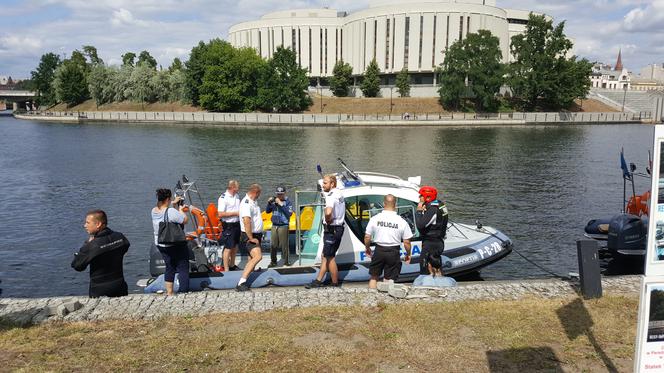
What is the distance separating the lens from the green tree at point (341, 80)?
111 meters

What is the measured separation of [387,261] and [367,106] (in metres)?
92.5

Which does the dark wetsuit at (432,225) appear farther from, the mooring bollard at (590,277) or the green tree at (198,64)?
the green tree at (198,64)

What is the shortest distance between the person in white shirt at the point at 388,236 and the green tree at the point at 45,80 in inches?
5339

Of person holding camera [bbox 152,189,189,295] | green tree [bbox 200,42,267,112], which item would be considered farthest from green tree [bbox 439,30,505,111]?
person holding camera [bbox 152,189,189,295]

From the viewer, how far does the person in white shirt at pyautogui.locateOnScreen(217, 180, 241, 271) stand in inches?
389

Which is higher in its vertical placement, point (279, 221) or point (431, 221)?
point (431, 221)

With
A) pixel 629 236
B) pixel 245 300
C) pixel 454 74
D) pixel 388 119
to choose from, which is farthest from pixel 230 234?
pixel 454 74

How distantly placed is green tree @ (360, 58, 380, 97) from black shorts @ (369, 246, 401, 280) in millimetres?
102539

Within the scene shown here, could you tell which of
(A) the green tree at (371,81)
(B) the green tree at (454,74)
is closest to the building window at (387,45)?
(A) the green tree at (371,81)

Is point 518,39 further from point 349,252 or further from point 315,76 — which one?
point 349,252

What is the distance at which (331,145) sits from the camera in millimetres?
49750

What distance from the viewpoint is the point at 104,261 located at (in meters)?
7.95

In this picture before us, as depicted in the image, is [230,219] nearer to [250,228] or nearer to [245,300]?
[250,228]

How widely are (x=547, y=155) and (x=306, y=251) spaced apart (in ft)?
120
